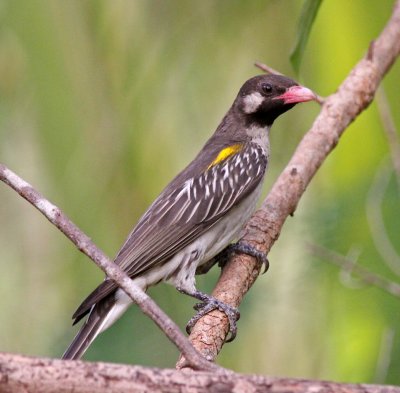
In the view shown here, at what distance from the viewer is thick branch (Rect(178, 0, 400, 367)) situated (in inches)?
186

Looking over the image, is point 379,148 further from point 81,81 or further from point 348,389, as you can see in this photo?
point 348,389

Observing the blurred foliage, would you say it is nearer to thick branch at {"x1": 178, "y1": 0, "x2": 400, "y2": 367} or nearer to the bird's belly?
thick branch at {"x1": 178, "y1": 0, "x2": 400, "y2": 367}

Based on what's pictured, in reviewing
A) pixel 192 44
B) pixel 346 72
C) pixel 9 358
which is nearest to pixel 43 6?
pixel 192 44

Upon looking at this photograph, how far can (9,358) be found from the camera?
235 centimetres

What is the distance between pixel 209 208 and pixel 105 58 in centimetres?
112

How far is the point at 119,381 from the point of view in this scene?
92.4 inches

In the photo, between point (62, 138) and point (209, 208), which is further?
point (209, 208)

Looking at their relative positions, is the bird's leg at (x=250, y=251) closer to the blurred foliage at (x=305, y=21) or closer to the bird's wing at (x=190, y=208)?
the bird's wing at (x=190, y=208)

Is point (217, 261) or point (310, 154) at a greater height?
point (310, 154)

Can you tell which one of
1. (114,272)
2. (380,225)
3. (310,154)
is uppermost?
(310,154)

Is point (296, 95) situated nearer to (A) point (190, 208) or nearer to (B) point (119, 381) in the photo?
(A) point (190, 208)

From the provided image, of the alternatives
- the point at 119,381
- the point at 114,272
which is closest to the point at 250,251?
the point at 114,272

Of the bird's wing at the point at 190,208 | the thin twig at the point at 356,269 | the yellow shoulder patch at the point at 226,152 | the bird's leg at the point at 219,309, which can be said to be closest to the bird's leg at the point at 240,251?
the bird's wing at the point at 190,208

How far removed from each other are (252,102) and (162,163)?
71 centimetres
